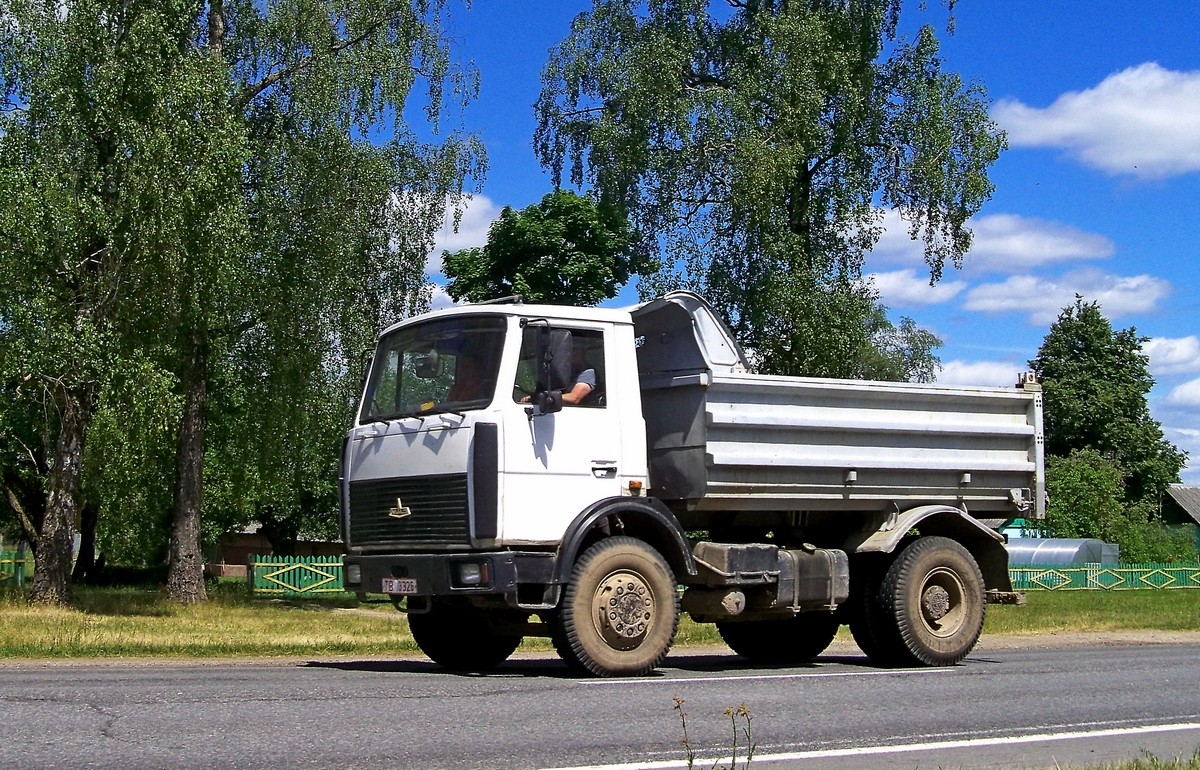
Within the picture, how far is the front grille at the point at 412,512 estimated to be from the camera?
10484 millimetres

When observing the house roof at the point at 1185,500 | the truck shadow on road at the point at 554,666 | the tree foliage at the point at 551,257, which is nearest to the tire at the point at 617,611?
the truck shadow on road at the point at 554,666

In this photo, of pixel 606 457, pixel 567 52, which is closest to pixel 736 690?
pixel 606 457

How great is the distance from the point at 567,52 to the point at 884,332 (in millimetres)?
44293

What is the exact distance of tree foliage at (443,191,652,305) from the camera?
33.6 meters

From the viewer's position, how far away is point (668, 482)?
38.5ft

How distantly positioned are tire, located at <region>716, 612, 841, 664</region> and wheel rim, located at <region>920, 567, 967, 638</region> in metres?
1.16

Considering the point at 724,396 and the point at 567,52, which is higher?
the point at 567,52

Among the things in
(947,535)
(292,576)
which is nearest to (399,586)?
(947,535)

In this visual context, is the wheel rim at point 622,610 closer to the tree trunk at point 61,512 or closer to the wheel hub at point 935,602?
the wheel hub at point 935,602

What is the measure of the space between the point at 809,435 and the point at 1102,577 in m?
38.2

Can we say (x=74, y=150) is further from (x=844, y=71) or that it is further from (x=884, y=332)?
(x=884, y=332)

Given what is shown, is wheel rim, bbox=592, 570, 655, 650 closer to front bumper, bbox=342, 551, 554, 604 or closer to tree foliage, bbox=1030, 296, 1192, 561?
front bumper, bbox=342, 551, 554, 604

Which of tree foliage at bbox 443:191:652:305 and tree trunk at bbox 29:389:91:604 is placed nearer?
tree trunk at bbox 29:389:91:604

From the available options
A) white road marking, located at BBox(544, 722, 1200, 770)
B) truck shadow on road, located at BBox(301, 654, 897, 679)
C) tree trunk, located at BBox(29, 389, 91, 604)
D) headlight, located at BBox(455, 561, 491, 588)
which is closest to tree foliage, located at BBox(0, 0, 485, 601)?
tree trunk, located at BBox(29, 389, 91, 604)
